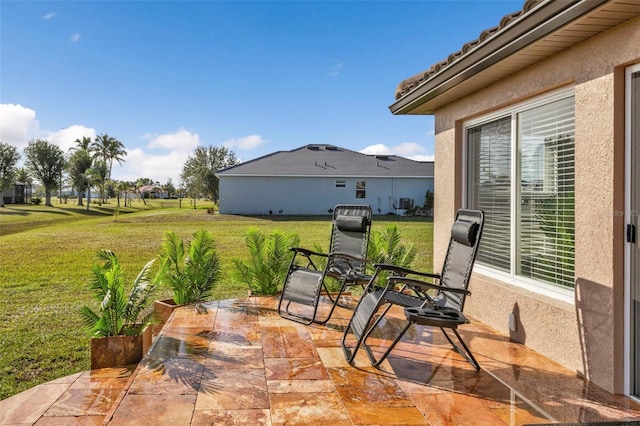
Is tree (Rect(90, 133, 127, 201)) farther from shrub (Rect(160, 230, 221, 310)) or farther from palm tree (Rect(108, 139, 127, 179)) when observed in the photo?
shrub (Rect(160, 230, 221, 310))

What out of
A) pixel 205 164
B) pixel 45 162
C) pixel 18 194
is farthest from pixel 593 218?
pixel 18 194

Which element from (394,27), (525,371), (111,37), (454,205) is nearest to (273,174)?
(111,37)

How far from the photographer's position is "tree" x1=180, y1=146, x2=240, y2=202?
142 ft

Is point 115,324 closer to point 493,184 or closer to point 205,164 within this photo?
point 493,184

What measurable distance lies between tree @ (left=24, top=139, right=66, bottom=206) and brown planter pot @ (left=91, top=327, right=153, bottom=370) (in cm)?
4588

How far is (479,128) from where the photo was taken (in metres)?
5.32

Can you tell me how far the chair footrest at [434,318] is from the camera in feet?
11.5

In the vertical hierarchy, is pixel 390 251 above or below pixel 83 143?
below

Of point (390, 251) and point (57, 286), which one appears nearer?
point (390, 251)

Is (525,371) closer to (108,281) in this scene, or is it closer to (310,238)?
(108,281)

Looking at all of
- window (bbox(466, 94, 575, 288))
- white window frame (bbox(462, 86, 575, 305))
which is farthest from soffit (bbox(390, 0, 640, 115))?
window (bbox(466, 94, 575, 288))

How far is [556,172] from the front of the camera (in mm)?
4086

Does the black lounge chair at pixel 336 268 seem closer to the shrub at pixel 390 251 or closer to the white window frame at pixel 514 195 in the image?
the shrub at pixel 390 251

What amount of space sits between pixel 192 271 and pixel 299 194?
23.7 metres
